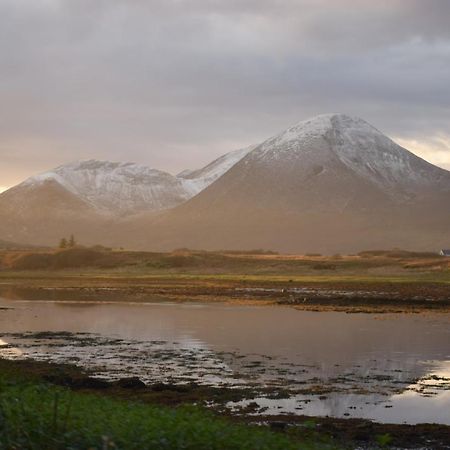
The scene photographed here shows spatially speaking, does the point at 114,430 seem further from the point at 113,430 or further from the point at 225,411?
the point at 225,411

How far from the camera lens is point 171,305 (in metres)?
71.6

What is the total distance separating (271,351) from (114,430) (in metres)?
25.6

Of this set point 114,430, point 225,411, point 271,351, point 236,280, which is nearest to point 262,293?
point 236,280

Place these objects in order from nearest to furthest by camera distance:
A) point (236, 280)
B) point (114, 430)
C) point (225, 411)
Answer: point (114, 430)
point (225, 411)
point (236, 280)

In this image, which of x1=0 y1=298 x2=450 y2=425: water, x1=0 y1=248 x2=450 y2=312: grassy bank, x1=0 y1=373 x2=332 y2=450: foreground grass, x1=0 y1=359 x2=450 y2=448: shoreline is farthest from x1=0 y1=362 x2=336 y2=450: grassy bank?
x1=0 y1=248 x2=450 y2=312: grassy bank

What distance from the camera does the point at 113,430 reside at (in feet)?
61.0

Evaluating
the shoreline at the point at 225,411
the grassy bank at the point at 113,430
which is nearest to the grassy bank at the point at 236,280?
the shoreline at the point at 225,411

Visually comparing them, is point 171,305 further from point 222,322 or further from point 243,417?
point 243,417

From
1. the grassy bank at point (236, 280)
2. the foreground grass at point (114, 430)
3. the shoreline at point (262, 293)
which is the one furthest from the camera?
the grassy bank at point (236, 280)

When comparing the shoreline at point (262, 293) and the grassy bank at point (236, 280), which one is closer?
the shoreline at point (262, 293)

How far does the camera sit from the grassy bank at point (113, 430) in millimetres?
17406

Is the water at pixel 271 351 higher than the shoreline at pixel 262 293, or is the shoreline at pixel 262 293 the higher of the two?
the shoreline at pixel 262 293

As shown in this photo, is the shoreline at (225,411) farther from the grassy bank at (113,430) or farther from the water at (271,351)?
the grassy bank at (113,430)

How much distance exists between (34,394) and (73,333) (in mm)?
27529
